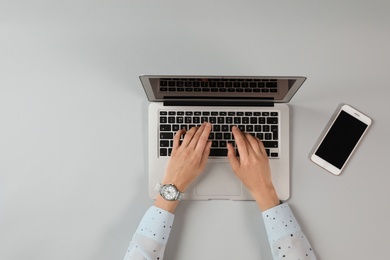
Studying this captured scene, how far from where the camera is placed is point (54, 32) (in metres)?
1.05

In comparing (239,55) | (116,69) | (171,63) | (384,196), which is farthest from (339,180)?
(116,69)

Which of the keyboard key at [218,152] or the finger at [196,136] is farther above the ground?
the finger at [196,136]

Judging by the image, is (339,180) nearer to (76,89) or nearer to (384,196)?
(384,196)

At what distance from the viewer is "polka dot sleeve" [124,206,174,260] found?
3.15 ft

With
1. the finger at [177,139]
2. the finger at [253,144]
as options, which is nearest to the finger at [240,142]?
the finger at [253,144]

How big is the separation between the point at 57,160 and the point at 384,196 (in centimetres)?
85

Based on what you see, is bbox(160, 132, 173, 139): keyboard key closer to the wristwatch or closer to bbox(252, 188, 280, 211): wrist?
the wristwatch

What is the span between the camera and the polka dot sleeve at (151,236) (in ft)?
3.15

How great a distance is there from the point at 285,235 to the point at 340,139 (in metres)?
0.29

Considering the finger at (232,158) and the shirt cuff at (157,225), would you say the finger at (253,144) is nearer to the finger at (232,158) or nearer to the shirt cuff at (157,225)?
the finger at (232,158)

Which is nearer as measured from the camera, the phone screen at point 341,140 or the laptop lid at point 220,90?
the laptop lid at point 220,90

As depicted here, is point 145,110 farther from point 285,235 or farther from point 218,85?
point 285,235

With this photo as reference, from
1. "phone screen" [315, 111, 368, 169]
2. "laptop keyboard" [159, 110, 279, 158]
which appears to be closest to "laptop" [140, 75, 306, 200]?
"laptop keyboard" [159, 110, 279, 158]

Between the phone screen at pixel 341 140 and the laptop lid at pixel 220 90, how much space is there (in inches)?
5.9
